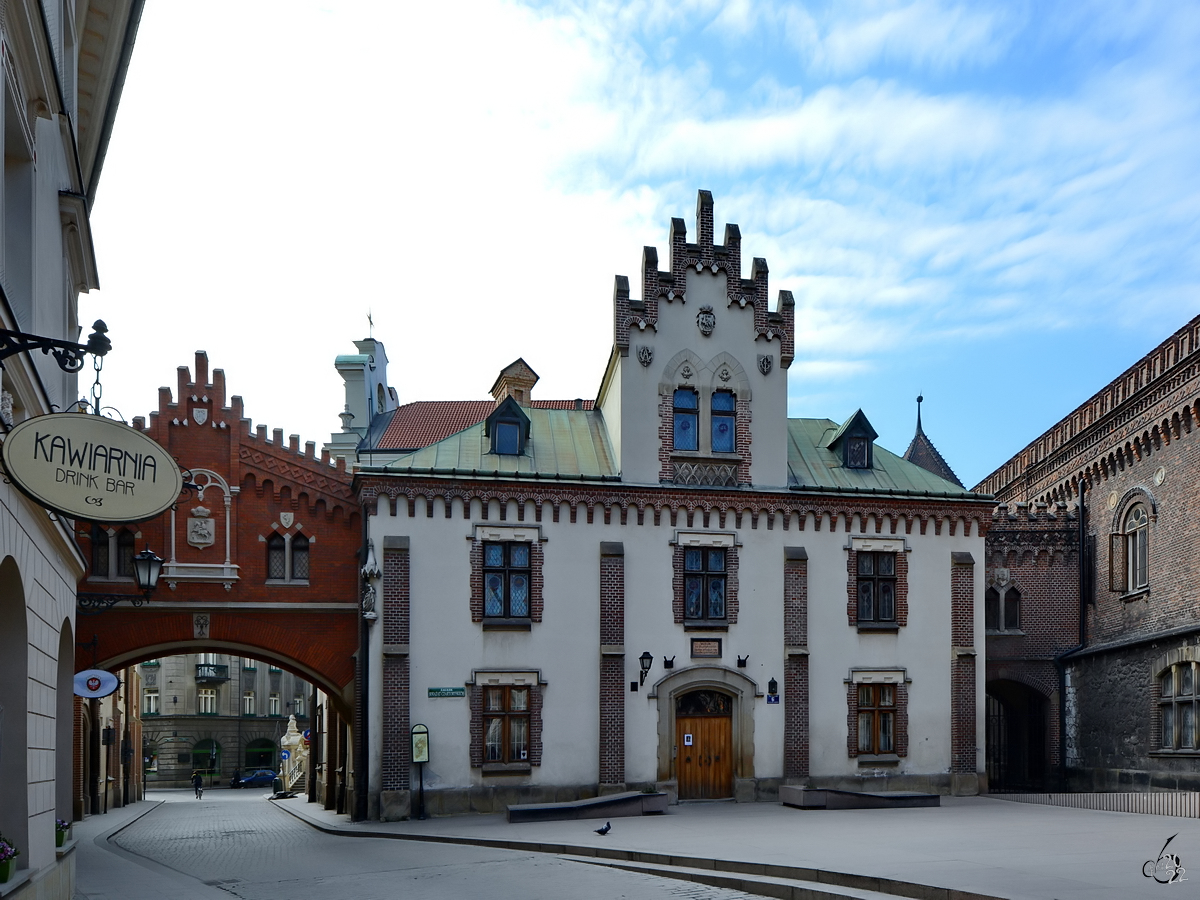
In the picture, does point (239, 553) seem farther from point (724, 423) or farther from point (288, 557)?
point (724, 423)

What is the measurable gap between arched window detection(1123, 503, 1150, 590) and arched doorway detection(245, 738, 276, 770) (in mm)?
59041

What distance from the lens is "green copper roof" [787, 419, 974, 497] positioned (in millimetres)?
29188

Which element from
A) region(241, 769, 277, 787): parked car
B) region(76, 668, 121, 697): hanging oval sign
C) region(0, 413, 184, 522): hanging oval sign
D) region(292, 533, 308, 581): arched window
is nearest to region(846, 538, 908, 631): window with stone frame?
region(292, 533, 308, 581): arched window

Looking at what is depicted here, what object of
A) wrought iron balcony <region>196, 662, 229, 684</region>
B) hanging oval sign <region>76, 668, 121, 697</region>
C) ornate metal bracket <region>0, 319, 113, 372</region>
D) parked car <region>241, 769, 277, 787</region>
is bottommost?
parked car <region>241, 769, 277, 787</region>

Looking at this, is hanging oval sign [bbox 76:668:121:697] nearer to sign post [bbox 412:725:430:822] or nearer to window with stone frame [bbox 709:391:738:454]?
sign post [bbox 412:725:430:822]

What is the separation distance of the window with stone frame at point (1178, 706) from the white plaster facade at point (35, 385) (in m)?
22.9

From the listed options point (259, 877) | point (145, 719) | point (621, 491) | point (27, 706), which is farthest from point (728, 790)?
point (145, 719)

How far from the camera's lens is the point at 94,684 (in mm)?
21656

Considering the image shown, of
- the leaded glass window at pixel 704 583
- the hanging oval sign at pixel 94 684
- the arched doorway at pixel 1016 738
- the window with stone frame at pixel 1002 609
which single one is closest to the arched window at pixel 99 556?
the hanging oval sign at pixel 94 684

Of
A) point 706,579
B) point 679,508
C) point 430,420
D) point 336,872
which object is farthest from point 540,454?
point 430,420

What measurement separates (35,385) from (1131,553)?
88.7 feet

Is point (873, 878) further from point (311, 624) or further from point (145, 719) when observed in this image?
point (145, 719)

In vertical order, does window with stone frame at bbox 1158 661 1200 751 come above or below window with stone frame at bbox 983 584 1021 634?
below

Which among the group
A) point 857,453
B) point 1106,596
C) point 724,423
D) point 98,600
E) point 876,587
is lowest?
point 1106,596
